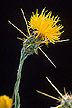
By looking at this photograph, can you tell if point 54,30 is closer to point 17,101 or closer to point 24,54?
point 24,54

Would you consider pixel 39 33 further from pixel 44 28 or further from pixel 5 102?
pixel 5 102

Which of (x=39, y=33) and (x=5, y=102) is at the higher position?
(x=39, y=33)

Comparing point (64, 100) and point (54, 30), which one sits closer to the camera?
point (64, 100)

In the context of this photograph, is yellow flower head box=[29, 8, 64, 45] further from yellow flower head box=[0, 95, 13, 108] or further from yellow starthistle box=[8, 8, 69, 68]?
yellow flower head box=[0, 95, 13, 108]

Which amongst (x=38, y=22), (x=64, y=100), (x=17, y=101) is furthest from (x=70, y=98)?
(x=38, y=22)

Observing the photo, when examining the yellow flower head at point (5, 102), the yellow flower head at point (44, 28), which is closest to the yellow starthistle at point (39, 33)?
the yellow flower head at point (44, 28)

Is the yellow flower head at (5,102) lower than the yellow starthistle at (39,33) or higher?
lower

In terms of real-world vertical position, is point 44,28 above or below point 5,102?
above

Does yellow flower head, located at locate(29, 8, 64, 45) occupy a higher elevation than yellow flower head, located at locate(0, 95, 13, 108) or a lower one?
higher

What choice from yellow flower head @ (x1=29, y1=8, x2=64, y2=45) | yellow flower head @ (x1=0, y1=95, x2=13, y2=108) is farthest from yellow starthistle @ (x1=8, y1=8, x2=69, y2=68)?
yellow flower head @ (x1=0, y1=95, x2=13, y2=108)

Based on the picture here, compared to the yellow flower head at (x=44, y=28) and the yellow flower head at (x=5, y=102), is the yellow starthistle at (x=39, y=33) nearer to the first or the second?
the yellow flower head at (x=44, y=28)

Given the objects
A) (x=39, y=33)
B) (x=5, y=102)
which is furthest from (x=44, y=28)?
(x=5, y=102)
